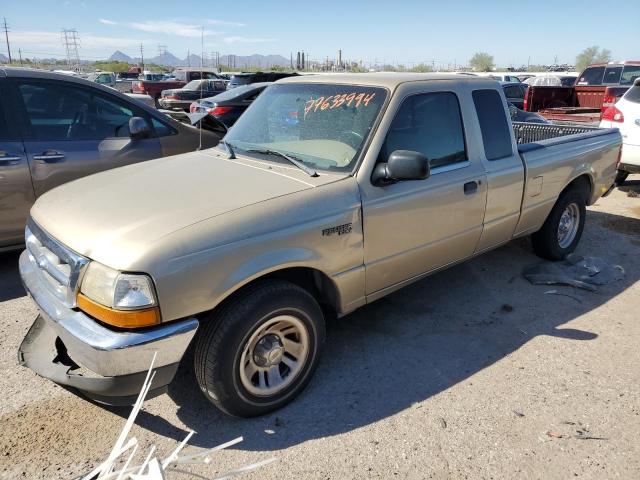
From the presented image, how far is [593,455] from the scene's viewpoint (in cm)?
262

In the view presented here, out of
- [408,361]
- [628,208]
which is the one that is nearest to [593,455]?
[408,361]

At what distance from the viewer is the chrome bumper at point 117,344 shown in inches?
89.0

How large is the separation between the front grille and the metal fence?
5.34 meters

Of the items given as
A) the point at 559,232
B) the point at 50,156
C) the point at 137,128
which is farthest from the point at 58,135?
the point at 559,232

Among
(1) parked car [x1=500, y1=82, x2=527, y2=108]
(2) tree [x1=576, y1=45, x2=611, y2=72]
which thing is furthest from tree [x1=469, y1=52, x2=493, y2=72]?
(1) parked car [x1=500, y1=82, x2=527, y2=108]

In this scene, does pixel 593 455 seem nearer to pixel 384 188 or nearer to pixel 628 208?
pixel 384 188

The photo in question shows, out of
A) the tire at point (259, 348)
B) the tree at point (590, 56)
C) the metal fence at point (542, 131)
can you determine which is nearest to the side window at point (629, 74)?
the metal fence at point (542, 131)

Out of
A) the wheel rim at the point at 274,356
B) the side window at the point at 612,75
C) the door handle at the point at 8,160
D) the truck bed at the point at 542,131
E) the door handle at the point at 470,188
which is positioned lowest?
the wheel rim at the point at 274,356

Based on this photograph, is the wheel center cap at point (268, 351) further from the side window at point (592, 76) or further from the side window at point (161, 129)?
the side window at point (592, 76)

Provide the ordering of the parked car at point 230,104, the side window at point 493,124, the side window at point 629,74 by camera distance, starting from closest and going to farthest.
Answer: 1. the side window at point 493,124
2. the parked car at point 230,104
3. the side window at point 629,74

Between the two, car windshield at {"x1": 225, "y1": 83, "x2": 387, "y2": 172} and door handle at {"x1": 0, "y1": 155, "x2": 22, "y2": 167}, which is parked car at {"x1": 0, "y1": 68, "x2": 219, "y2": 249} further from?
car windshield at {"x1": 225, "y1": 83, "x2": 387, "y2": 172}

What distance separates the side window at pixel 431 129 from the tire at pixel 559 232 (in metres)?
1.82

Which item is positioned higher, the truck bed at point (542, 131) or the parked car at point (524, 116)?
the truck bed at point (542, 131)

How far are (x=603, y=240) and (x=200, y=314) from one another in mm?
5288
